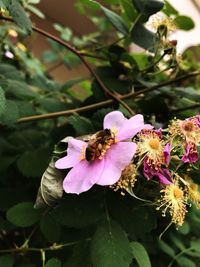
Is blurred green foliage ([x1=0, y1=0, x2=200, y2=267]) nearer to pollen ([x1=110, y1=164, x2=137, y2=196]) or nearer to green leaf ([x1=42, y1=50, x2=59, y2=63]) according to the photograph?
pollen ([x1=110, y1=164, x2=137, y2=196])

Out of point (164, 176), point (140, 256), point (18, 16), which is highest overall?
point (18, 16)

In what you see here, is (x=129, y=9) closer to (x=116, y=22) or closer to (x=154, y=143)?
(x=116, y=22)

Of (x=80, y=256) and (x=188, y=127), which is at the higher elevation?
(x=188, y=127)

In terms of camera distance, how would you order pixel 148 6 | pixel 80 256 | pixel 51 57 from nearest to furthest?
pixel 80 256, pixel 148 6, pixel 51 57

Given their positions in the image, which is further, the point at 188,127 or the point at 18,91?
the point at 18,91

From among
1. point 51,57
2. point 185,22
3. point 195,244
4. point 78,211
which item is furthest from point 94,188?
point 51,57

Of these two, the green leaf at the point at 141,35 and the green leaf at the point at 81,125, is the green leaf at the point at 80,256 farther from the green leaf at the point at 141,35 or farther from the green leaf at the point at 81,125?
the green leaf at the point at 141,35
